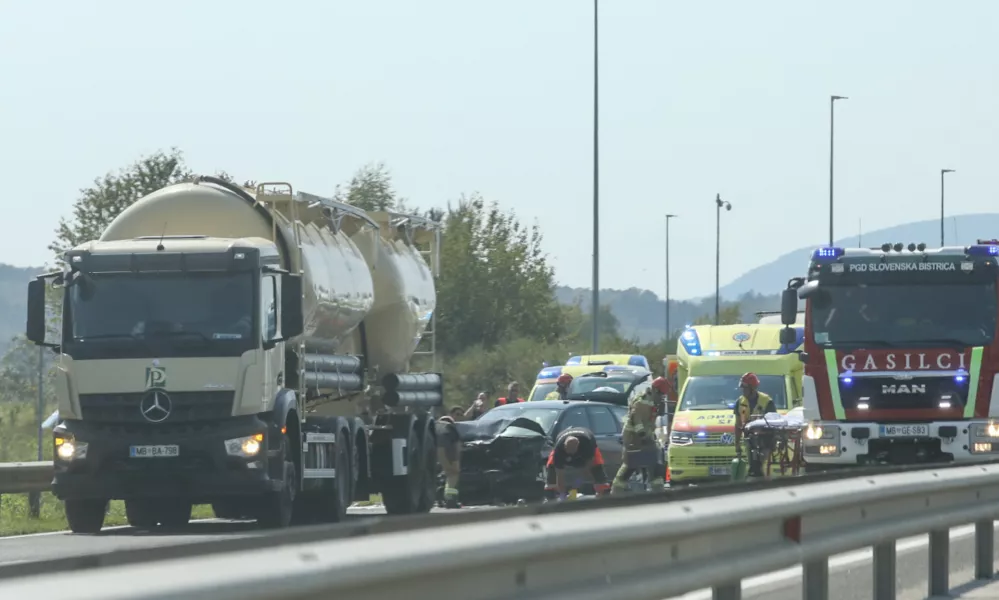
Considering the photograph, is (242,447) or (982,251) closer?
(242,447)

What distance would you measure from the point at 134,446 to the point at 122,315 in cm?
128

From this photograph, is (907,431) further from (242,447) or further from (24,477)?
(24,477)

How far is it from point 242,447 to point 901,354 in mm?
7950

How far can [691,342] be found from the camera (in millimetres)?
29609

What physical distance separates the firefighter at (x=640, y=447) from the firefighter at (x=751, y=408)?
2516 millimetres

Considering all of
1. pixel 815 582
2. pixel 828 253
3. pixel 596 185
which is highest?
pixel 596 185

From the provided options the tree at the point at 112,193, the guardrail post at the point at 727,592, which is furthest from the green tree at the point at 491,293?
the guardrail post at the point at 727,592

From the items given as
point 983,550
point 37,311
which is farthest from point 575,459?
point 983,550

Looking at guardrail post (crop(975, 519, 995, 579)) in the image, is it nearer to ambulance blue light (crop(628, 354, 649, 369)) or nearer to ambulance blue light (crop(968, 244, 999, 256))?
ambulance blue light (crop(968, 244, 999, 256))

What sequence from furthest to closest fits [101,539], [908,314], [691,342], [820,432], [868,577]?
1. [691,342]
2. [820,432]
3. [908,314]
4. [101,539]
5. [868,577]

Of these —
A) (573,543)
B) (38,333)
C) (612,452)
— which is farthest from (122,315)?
(573,543)

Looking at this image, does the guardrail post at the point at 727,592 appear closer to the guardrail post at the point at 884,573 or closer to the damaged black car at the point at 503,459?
the guardrail post at the point at 884,573

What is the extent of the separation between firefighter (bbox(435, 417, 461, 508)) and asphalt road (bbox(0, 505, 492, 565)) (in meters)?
3.24

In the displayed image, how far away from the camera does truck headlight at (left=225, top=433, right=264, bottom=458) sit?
18.6 metres
